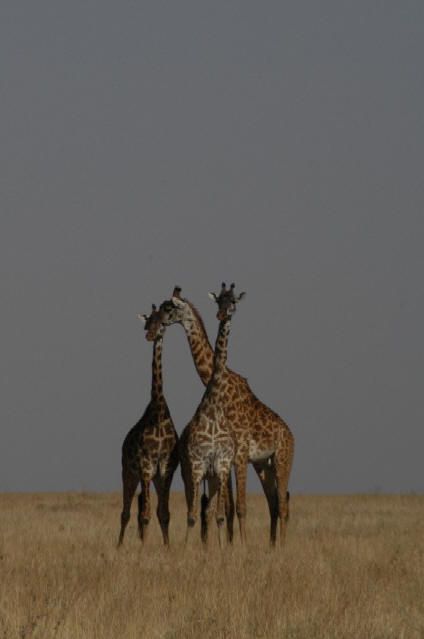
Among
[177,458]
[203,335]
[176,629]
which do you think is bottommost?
[176,629]

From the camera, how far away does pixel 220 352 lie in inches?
590

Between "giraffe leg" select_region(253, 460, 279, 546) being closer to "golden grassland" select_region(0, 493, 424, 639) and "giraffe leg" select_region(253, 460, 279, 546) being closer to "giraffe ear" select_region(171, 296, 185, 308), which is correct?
"golden grassland" select_region(0, 493, 424, 639)

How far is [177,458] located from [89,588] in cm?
419

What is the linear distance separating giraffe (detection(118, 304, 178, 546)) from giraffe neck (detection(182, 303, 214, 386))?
0.80 metres

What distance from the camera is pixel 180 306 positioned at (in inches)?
600

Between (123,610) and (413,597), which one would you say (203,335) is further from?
(123,610)

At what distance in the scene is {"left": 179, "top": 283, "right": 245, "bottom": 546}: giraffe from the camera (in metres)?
14.2

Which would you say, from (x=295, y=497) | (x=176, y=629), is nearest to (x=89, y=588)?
(x=176, y=629)

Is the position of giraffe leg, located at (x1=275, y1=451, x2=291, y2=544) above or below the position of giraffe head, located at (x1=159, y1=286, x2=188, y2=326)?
below

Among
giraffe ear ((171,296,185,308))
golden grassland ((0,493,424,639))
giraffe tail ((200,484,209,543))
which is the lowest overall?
golden grassland ((0,493,424,639))

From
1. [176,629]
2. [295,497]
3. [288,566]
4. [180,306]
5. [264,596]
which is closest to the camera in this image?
[176,629]

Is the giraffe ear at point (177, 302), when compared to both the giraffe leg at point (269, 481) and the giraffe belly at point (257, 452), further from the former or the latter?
the giraffe leg at point (269, 481)

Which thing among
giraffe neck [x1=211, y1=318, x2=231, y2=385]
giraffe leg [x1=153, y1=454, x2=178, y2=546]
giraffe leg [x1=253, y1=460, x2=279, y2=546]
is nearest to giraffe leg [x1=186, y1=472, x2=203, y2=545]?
giraffe leg [x1=153, y1=454, x2=178, y2=546]

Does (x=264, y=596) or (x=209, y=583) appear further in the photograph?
(x=209, y=583)
